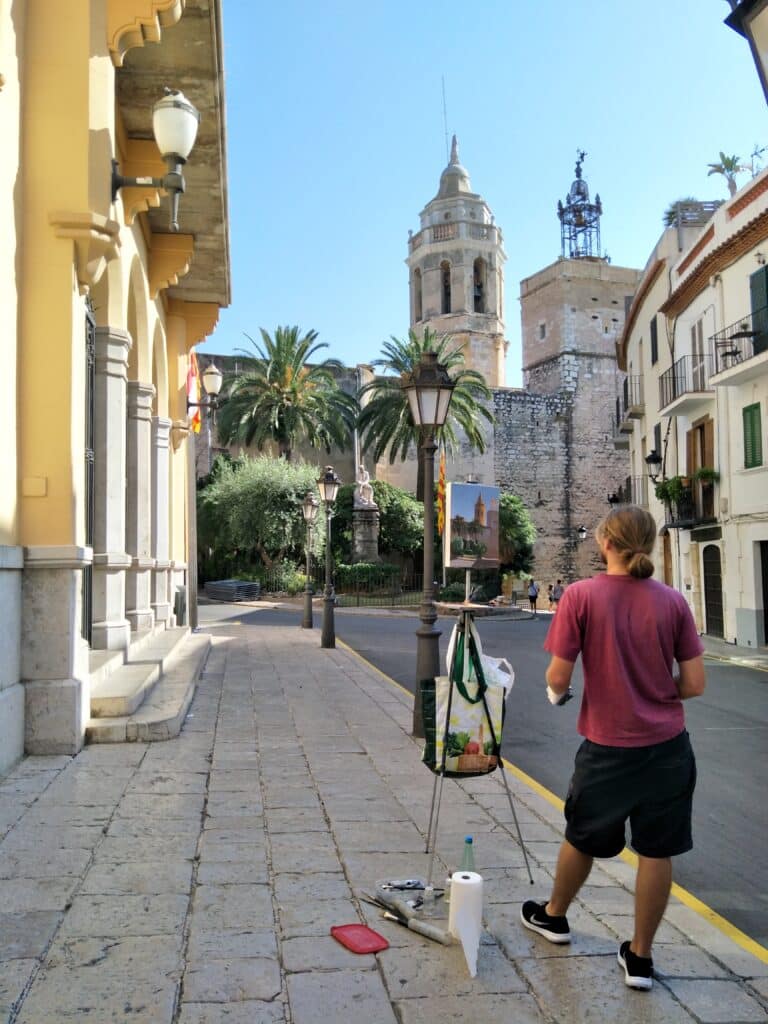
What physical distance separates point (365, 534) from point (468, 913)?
3467cm

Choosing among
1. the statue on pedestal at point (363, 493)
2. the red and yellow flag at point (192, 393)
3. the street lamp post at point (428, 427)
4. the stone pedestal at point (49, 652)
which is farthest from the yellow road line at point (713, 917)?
the statue on pedestal at point (363, 493)

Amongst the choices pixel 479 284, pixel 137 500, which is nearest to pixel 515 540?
pixel 479 284

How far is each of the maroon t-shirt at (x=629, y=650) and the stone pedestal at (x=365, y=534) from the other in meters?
34.2

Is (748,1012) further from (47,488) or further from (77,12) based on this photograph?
(77,12)

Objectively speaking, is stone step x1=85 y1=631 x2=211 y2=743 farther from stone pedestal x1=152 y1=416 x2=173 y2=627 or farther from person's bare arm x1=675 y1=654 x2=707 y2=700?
person's bare arm x1=675 y1=654 x2=707 y2=700

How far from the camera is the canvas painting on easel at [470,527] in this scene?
625 centimetres

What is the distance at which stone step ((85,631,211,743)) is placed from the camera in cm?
673

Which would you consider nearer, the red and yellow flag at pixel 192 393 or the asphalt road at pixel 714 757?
the asphalt road at pixel 714 757

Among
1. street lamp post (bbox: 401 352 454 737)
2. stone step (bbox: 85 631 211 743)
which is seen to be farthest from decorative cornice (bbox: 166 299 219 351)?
street lamp post (bbox: 401 352 454 737)

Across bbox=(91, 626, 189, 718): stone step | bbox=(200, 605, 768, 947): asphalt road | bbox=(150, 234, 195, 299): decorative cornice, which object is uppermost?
bbox=(150, 234, 195, 299): decorative cornice

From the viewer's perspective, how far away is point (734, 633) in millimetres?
20500

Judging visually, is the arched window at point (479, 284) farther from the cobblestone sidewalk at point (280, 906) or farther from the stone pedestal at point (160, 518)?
the cobblestone sidewalk at point (280, 906)

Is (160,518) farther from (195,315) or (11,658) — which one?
(11,658)

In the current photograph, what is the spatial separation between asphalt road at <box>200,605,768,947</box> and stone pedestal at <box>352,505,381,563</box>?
63.8 ft
